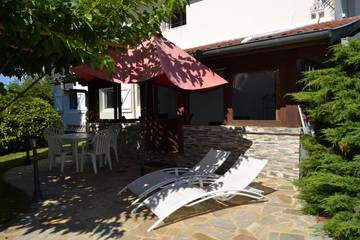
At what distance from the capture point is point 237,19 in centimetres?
1462

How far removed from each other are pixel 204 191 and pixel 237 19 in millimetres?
9836

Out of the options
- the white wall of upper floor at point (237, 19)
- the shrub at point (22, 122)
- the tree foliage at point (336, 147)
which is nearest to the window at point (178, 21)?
the white wall of upper floor at point (237, 19)

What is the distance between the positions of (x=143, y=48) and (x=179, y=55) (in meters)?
0.97

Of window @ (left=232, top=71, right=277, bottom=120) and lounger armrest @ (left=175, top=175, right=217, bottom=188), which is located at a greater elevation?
window @ (left=232, top=71, right=277, bottom=120)

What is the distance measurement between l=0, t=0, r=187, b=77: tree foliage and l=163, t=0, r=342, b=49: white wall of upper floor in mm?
8167

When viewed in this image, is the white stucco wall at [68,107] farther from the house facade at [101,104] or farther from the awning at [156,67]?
the awning at [156,67]

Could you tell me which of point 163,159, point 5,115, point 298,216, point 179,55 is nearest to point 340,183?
point 298,216

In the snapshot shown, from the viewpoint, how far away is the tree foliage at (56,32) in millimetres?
4238

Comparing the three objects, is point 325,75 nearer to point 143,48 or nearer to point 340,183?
point 340,183

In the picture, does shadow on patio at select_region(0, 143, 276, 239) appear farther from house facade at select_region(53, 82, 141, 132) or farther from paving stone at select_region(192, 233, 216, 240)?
house facade at select_region(53, 82, 141, 132)

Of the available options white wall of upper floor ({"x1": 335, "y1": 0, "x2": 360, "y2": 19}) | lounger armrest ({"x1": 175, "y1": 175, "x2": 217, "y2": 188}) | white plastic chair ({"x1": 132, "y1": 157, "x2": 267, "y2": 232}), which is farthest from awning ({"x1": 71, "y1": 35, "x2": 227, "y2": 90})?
white wall of upper floor ({"x1": 335, "y1": 0, "x2": 360, "y2": 19})

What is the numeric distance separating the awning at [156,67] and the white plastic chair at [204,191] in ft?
7.28

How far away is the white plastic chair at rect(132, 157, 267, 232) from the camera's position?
636 cm

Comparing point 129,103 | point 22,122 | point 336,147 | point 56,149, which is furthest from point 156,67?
point 22,122
